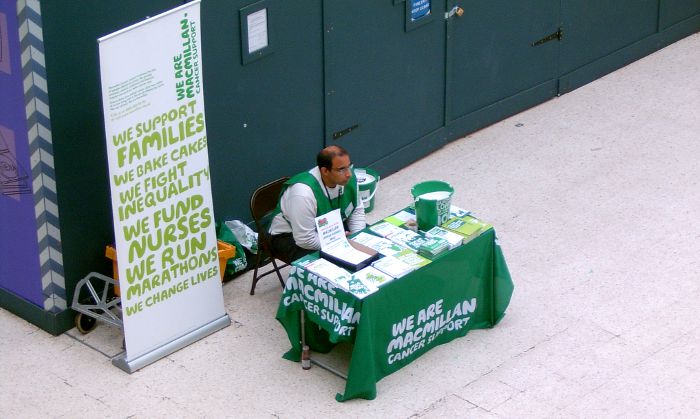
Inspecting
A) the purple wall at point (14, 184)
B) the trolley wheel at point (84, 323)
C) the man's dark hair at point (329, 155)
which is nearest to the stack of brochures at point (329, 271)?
the man's dark hair at point (329, 155)

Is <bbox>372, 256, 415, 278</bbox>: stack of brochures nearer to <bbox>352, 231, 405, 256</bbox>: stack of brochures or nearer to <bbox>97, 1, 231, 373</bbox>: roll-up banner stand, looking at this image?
<bbox>352, 231, 405, 256</bbox>: stack of brochures

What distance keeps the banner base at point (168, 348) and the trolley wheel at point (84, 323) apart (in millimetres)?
427

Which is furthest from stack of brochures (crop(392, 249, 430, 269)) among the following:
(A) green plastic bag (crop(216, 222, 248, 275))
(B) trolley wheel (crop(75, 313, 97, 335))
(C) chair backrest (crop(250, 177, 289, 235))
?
(B) trolley wheel (crop(75, 313, 97, 335))

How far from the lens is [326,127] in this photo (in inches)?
373

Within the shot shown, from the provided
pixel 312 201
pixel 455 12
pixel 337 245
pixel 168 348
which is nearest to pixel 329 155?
pixel 312 201

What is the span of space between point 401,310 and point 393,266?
0.27 metres

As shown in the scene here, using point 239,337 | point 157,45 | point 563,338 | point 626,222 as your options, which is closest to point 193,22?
point 157,45

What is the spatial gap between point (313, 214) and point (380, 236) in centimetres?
45

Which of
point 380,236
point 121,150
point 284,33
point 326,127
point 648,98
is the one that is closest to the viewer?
point 121,150

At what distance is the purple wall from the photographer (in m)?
7.44

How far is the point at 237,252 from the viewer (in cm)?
872

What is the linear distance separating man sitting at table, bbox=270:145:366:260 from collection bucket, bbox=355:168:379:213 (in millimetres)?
1140

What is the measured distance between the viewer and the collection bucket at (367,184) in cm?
945

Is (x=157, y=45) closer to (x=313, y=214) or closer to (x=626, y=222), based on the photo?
(x=313, y=214)
